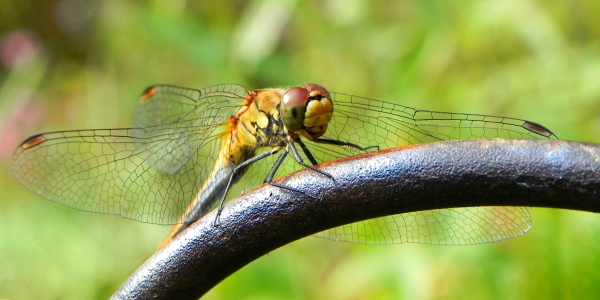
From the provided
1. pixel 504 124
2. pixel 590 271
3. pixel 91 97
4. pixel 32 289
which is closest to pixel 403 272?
pixel 590 271

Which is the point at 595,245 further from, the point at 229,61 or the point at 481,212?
the point at 229,61

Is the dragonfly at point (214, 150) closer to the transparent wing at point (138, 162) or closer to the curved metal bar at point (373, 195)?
the transparent wing at point (138, 162)

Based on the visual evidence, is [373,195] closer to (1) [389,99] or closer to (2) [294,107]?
(2) [294,107]

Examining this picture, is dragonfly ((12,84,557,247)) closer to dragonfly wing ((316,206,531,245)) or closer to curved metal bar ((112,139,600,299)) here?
dragonfly wing ((316,206,531,245))

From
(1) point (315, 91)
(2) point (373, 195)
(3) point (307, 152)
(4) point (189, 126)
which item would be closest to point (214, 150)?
(4) point (189, 126)

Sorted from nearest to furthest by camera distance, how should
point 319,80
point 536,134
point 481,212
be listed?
point 536,134 → point 481,212 → point 319,80

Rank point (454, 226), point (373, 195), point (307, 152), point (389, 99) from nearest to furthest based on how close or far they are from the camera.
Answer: point (373, 195)
point (454, 226)
point (307, 152)
point (389, 99)

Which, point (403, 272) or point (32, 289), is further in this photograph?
point (32, 289)
